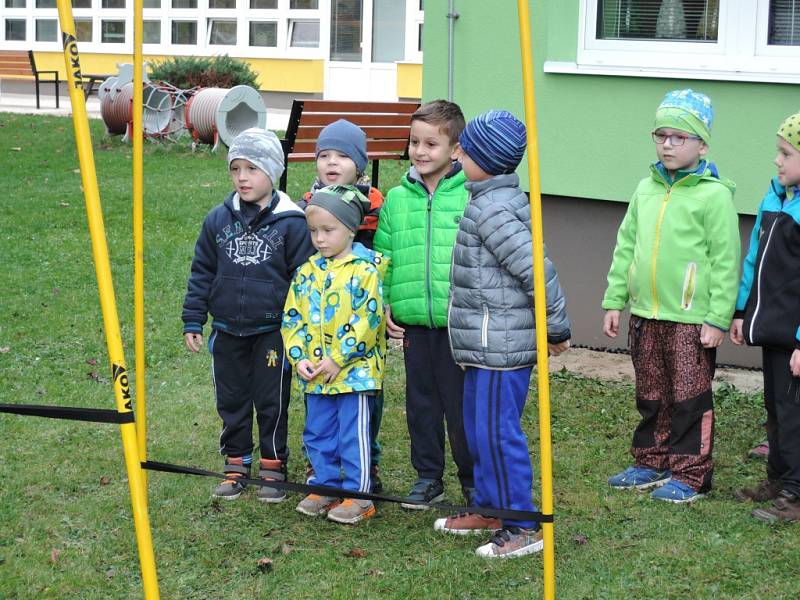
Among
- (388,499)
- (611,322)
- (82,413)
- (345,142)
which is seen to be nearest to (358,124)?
(345,142)

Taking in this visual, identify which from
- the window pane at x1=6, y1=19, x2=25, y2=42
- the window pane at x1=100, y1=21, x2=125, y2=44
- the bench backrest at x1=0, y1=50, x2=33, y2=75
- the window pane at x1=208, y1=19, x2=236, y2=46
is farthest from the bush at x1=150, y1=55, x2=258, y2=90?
the window pane at x1=6, y1=19, x2=25, y2=42

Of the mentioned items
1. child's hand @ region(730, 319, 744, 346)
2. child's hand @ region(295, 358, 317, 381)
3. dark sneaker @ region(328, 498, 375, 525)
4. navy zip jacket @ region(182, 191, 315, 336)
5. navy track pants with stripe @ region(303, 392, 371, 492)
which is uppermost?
navy zip jacket @ region(182, 191, 315, 336)

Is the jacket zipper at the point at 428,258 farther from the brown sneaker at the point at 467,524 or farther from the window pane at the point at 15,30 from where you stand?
the window pane at the point at 15,30

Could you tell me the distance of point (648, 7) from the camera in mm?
6996

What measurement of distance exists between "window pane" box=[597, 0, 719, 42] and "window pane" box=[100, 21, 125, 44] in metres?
21.3

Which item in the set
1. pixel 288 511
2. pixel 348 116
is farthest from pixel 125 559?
pixel 348 116

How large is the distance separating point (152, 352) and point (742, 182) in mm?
3687

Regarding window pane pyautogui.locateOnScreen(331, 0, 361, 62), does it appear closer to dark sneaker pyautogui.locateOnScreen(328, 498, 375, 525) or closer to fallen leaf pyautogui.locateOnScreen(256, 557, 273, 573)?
dark sneaker pyautogui.locateOnScreen(328, 498, 375, 525)

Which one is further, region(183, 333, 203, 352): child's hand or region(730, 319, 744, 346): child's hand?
region(183, 333, 203, 352): child's hand

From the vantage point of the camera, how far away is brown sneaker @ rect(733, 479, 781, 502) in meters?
4.75

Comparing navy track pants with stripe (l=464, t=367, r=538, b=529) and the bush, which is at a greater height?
the bush

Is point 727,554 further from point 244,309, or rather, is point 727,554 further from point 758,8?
point 758,8

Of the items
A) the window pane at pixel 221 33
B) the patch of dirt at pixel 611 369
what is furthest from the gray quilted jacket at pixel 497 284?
the window pane at pixel 221 33

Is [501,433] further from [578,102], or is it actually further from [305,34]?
[305,34]
